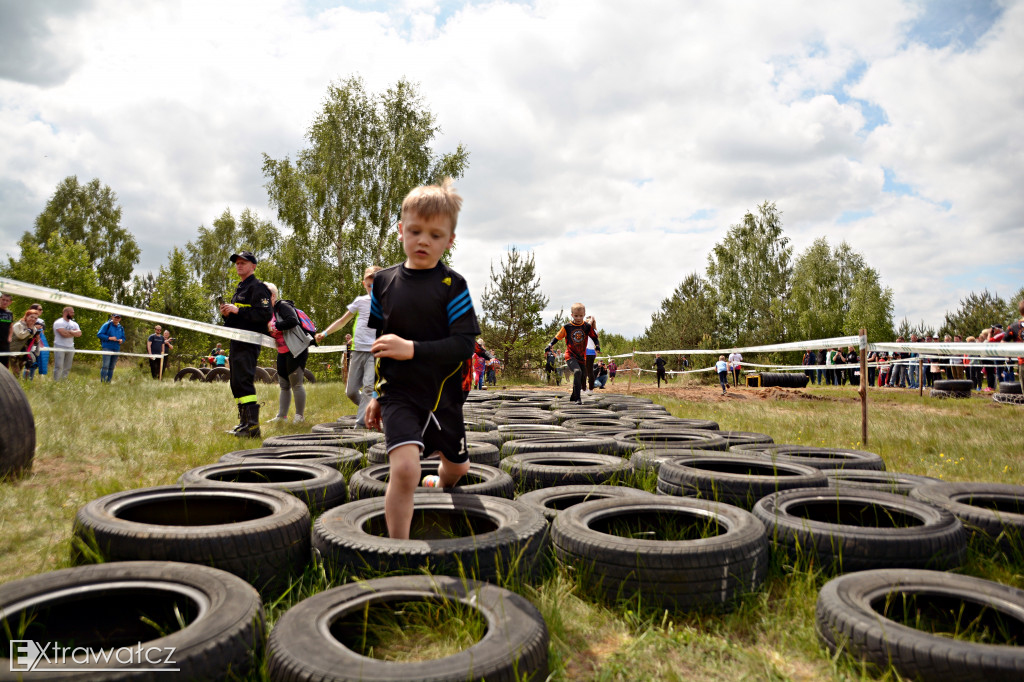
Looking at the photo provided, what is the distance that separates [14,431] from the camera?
4.11 metres

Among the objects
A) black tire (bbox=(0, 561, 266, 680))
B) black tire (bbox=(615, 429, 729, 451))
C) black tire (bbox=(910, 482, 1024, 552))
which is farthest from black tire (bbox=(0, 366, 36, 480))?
black tire (bbox=(910, 482, 1024, 552))

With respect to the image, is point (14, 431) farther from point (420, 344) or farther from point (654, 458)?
point (654, 458)

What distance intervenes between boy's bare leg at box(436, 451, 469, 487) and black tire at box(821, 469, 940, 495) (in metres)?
2.44

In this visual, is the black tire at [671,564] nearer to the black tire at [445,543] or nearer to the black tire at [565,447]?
the black tire at [445,543]

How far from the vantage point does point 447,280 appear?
115 inches

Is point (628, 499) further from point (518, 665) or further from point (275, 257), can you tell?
point (275, 257)

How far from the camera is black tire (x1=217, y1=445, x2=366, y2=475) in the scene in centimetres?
439

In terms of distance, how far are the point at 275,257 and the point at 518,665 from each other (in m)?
31.1

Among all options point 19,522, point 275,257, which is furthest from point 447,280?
point 275,257

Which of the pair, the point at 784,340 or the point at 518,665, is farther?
the point at 784,340

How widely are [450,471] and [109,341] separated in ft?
52.2

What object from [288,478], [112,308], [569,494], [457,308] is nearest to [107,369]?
[112,308]

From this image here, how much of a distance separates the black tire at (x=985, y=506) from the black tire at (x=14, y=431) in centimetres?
613

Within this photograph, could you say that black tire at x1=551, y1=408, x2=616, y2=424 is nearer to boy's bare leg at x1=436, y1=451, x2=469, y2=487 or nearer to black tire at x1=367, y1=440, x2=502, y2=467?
black tire at x1=367, y1=440, x2=502, y2=467
